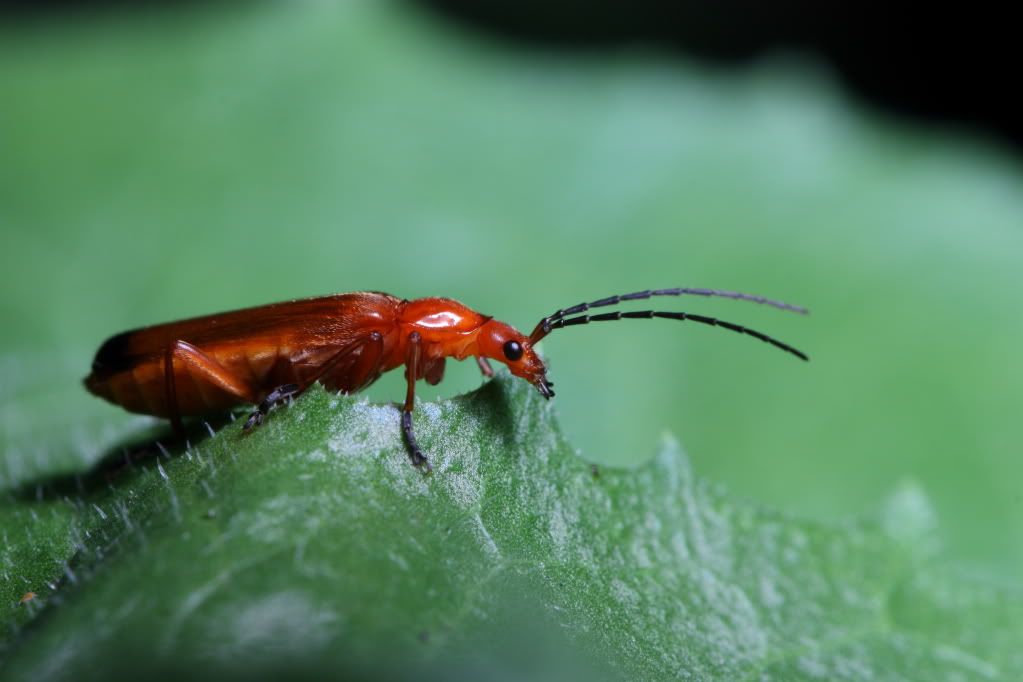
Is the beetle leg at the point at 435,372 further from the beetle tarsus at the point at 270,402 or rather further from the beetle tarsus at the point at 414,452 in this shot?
the beetle tarsus at the point at 414,452

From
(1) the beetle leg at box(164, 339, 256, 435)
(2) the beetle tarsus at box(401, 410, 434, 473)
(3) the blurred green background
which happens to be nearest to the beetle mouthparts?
(2) the beetle tarsus at box(401, 410, 434, 473)

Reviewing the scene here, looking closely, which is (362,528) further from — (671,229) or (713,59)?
(713,59)

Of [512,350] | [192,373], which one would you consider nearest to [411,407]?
[512,350]

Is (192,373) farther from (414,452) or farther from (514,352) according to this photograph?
(414,452)

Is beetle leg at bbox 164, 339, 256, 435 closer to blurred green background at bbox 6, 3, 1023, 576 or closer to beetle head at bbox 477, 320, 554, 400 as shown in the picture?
blurred green background at bbox 6, 3, 1023, 576

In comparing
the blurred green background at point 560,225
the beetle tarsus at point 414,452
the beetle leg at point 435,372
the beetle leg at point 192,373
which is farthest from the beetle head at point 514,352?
the blurred green background at point 560,225
